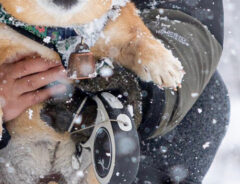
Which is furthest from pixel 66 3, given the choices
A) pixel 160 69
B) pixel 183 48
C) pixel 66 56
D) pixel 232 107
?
pixel 232 107

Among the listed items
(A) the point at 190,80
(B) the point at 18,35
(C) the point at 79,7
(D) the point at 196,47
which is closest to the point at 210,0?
(D) the point at 196,47

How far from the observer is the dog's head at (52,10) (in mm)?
1237

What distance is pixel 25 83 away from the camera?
140cm

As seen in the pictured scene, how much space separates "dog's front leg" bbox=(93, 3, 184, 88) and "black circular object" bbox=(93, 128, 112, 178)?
31cm

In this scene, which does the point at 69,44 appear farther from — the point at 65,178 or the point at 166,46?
the point at 65,178

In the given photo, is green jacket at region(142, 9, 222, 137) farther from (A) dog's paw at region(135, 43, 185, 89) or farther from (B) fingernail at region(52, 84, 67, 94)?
(B) fingernail at region(52, 84, 67, 94)

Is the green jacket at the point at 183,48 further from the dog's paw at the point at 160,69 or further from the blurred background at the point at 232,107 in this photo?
the blurred background at the point at 232,107

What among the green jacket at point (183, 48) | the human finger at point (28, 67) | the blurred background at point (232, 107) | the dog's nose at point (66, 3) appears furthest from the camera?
the blurred background at point (232, 107)

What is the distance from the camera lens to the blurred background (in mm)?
3715

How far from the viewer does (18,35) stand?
1393 millimetres

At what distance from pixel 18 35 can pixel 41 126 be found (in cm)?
36

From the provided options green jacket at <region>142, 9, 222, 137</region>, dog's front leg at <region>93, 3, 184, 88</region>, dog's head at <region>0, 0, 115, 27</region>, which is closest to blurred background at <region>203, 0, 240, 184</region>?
green jacket at <region>142, 9, 222, 137</region>

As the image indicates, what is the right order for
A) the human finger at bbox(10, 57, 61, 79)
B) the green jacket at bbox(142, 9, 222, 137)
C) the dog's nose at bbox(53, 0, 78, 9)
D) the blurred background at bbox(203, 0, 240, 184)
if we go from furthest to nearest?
the blurred background at bbox(203, 0, 240, 184) < the green jacket at bbox(142, 9, 222, 137) < the human finger at bbox(10, 57, 61, 79) < the dog's nose at bbox(53, 0, 78, 9)

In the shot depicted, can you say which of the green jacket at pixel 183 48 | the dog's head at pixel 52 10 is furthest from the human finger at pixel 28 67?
the green jacket at pixel 183 48
